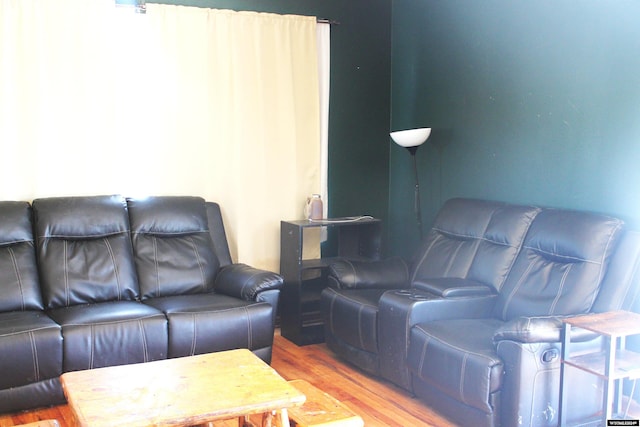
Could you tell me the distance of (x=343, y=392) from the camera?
3525mm

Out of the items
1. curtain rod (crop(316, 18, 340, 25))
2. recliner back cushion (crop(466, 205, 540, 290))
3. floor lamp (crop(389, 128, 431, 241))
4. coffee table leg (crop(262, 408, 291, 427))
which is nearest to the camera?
coffee table leg (crop(262, 408, 291, 427))

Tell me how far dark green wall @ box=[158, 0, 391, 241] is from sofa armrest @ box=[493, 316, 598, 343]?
2347mm

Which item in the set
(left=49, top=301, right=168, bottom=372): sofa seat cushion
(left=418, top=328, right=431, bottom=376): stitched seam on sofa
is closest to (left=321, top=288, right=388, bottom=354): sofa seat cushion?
(left=418, top=328, right=431, bottom=376): stitched seam on sofa

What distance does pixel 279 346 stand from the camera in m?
4.31

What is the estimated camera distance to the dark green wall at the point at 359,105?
193 inches

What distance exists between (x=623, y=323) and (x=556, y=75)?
4.97 ft

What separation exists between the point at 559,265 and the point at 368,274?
118 cm

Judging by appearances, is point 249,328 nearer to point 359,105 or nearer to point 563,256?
point 563,256

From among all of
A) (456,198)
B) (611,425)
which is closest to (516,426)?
(611,425)

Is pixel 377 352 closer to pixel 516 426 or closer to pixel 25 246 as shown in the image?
→ pixel 516 426

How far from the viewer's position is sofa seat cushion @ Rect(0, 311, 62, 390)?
3039 mm

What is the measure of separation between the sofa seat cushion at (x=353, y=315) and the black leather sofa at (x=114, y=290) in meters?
0.38

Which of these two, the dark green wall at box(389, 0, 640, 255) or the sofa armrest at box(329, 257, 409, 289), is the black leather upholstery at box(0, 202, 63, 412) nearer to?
the sofa armrest at box(329, 257, 409, 289)

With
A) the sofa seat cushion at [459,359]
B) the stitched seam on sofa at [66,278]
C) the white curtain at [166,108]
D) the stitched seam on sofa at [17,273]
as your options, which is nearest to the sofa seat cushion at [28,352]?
the stitched seam on sofa at [17,273]
